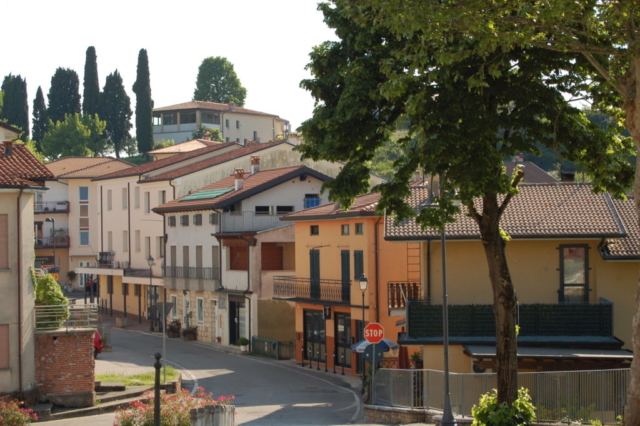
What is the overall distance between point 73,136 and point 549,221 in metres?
80.3

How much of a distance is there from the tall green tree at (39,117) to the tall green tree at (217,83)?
26.7 metres

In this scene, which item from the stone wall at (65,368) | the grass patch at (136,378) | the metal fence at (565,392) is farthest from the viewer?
the grass patch at (136,378)

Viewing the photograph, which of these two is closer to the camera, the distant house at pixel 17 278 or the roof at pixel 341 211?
the distant house at pixel 17 278

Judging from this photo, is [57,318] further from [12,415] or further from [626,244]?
[626,244]

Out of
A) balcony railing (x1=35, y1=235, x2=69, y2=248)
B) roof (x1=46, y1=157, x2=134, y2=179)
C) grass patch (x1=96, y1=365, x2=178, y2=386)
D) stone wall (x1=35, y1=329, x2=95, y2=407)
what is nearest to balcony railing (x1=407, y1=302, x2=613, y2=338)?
grass patch (x1=96, y1=365, x2=178, y2=386)

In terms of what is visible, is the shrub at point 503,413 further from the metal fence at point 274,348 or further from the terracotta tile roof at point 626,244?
the metal fence at point 274,348

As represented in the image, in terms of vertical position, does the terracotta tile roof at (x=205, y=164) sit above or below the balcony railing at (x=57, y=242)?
above

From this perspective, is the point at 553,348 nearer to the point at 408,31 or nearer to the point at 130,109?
the point at 408,31

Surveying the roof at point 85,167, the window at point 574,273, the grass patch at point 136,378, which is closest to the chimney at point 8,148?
the grass patch at point 136,378

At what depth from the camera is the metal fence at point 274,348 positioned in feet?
139

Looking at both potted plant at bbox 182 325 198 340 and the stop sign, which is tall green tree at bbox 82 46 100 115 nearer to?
potted plant at bbox 182 325 198 340

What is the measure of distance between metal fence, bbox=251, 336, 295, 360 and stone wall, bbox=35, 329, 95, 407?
52.4 ft

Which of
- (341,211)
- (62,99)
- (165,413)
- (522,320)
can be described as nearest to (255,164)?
(341,211)

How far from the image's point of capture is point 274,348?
42656mm
